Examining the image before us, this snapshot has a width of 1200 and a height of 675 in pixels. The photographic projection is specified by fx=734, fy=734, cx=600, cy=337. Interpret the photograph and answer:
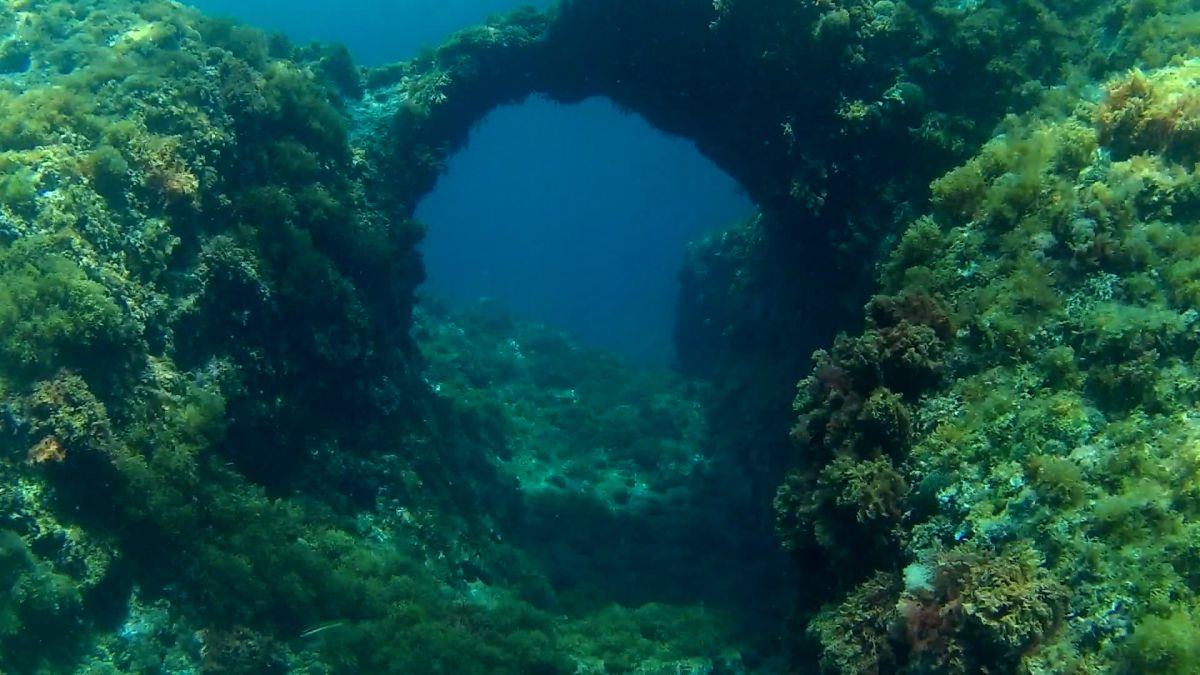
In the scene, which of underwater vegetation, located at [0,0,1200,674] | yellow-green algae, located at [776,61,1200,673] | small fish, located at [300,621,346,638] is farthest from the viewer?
small fish, located at [300,621,346,638]

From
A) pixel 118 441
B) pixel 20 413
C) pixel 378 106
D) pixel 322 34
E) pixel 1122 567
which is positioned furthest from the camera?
pixel 322 34

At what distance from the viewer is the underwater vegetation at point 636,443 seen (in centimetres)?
641

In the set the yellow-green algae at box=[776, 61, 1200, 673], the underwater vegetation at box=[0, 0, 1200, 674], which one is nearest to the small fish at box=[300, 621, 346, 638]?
the underwater vegetation at box=[0, 0, 1200, 674]

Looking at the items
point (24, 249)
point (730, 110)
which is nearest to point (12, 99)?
point (24, 249)

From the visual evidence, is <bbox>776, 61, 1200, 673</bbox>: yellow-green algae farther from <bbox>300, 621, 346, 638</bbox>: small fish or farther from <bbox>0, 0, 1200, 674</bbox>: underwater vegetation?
<bbox>300, 621, 346, 638</bbox>: small fish

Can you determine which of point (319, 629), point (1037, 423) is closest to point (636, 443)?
point (319, 629)

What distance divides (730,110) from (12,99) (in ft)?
44.9

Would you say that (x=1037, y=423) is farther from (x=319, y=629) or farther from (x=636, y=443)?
(x=636, y=443)

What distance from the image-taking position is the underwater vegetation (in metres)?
6.41

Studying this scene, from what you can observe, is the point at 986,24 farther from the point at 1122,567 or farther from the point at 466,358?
the point at 466,358

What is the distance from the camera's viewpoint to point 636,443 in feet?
72.8

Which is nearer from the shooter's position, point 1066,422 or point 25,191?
point 1066,422

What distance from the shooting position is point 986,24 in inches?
496

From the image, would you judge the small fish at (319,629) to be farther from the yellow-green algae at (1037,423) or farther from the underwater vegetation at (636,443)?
the yellow-green algae at (1037,423)
